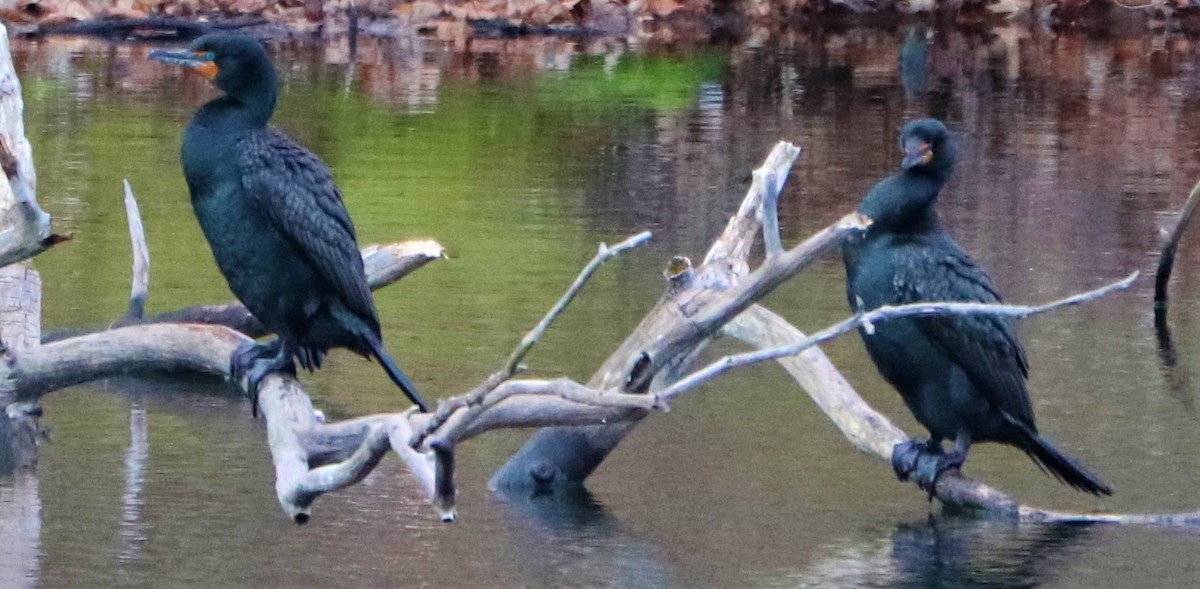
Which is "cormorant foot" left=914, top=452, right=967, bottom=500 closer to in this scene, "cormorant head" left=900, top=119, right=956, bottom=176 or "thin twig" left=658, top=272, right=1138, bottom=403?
"cormorant head" left=900, top=119, right=956, bottom=176

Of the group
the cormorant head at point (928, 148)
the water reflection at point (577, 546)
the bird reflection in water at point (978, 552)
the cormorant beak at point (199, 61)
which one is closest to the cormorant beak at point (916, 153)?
the cormorant head at point (928, 148)

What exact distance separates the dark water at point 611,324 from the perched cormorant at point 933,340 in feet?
0.86

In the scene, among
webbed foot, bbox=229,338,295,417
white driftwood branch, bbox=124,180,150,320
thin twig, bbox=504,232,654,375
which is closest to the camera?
thin twig, bbox=504,232,654,375

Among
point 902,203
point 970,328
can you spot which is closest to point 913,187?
point 902,203

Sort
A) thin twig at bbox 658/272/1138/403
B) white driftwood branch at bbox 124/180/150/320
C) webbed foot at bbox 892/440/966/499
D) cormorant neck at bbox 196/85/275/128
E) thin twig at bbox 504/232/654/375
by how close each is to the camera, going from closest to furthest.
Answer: thin twig at bbox 504/232/654/375, thin twig at bbox 658/272/1138/403, cormorant neck at bbox 196/85/275/128, webbed foot at bbox 892/440/966/499, white driftwood branch at bbox 124/180/150/320

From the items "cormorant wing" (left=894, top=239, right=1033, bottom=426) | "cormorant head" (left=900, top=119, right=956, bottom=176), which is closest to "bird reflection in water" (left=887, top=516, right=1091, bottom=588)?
"cormorant wing" (left=894, top=239, right=1033, bottom=426)

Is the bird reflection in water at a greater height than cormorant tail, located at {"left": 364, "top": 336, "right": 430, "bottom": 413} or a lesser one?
lesser

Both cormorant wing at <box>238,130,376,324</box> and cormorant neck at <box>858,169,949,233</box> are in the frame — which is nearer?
cormorant wing at <box>238,130,376,324</box>

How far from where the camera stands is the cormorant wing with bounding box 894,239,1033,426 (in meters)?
5.26

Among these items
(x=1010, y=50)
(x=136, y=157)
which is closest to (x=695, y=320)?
(x=136, y=157)

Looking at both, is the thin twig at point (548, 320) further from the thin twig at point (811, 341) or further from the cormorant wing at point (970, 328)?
the cormorant wing at point (970, 328)

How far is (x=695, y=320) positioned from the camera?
4.38 meters

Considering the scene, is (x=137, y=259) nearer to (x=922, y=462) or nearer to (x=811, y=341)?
(x=922, y=462)

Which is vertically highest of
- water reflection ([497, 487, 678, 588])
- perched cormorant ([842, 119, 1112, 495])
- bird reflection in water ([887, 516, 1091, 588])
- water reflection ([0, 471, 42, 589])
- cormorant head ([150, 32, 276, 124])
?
cormorant head ([150, 32, 276, 124])
